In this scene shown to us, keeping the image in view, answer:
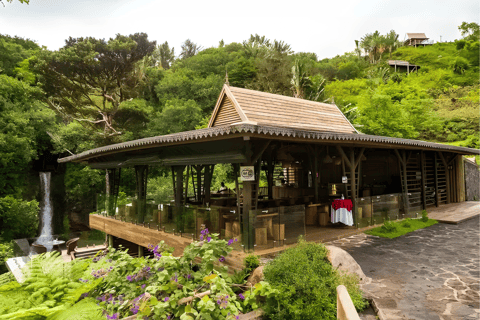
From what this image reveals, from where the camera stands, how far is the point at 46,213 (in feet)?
80.1

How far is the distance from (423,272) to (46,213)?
2646 centimetres

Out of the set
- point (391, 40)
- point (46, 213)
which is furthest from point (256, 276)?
point (391, 40)

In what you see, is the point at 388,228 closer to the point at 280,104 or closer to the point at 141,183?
the point at 280,104

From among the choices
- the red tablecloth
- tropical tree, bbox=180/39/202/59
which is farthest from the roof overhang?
tropical tree, bbox=180/39/202/59

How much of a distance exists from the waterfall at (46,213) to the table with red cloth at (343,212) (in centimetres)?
2145

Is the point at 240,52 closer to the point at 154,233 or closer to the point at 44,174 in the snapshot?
the point at 44,174

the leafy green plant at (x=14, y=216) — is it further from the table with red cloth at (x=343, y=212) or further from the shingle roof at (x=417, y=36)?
the shingle roof at (x=417, y=36)

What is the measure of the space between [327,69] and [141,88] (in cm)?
2435

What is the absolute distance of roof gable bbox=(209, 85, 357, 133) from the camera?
1317 cm

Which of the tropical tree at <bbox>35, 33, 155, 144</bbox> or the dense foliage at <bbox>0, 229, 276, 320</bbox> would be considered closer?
the dense foliage at <bbox>0, 229, 276, 320</bbox>

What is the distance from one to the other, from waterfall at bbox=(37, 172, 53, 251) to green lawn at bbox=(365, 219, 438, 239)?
22.3 m

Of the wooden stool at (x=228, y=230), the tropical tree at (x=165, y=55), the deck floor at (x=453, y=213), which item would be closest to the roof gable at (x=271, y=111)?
the deck floor at (x=453, y=213)

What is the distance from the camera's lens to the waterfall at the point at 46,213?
2314 centimetres

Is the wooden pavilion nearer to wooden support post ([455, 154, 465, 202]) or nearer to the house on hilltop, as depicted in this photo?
wooden support post ([455, 154, 465, 202])
